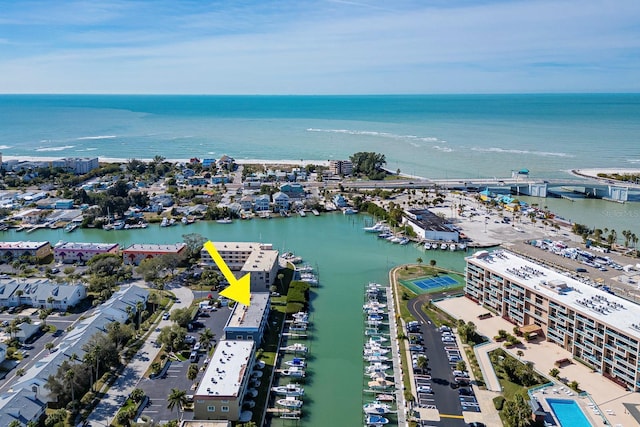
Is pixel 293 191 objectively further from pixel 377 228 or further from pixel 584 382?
pixel 584 382

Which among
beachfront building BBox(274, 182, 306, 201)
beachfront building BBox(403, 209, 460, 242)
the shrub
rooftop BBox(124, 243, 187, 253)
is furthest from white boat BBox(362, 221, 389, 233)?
the shrub

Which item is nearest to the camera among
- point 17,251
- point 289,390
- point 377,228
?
point 289,390

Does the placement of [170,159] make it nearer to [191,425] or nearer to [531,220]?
[531,220]

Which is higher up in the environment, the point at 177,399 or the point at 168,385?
the point at 177,399

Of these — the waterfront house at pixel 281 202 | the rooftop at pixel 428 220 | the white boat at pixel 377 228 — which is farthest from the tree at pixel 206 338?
the waterfront house at pixel 281 202

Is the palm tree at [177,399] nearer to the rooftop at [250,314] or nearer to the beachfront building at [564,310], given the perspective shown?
the rooftop at [250,314]

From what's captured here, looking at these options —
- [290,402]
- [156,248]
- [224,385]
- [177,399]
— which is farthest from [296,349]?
[156,248]

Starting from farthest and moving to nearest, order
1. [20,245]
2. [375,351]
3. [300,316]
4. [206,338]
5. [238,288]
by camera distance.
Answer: [20,245] < [238,288] < [300,316] < [375,351] < [206,338]
